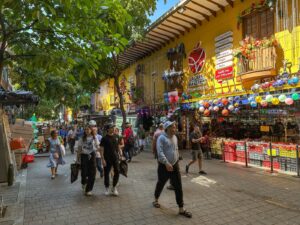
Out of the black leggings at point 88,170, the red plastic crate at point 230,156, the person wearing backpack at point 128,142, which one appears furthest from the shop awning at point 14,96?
the red plastic crate at point 230,156

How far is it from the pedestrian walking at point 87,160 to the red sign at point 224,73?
759cm

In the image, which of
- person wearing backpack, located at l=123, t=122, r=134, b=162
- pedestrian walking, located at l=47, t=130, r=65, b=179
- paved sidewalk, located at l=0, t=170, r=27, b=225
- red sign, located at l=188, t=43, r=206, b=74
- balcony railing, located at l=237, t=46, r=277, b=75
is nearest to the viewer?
paved sidewalk, located at l=0, t=170, r=27, b=225

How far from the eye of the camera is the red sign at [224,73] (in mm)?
12329

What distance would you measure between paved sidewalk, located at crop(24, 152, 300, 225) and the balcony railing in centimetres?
389

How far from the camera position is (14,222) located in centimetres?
505

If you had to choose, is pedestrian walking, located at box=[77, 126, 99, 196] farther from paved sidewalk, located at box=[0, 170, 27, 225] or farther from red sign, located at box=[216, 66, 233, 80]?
red sign, located at box=[216, 66, 233, 80]

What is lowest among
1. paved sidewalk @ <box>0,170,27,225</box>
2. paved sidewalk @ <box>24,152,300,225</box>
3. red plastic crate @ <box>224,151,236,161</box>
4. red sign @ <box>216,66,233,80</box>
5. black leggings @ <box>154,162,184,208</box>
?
paved sidewalk @ <box>0,170,27,225</box>

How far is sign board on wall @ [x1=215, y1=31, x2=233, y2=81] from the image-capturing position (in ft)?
40.7

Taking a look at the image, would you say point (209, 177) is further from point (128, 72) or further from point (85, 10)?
point (128, 72)

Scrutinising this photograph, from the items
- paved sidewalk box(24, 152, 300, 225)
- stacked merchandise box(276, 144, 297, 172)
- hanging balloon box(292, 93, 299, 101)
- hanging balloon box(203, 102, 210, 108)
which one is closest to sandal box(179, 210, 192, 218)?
paved sidewalk box(24, 152, 300, 225)

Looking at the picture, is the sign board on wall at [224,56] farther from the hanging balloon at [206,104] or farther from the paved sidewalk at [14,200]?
the paved sidewalk at [14,200]

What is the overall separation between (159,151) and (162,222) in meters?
1.26

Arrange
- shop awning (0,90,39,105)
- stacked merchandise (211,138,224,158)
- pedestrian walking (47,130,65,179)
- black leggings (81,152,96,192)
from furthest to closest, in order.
→ stacked merchandise (211,138,224,158) < shop awning (0,90,39,105) < pedestrian walking (47,130,65,179) < black leggings (81,152,96,192)

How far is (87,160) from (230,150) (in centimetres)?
660
